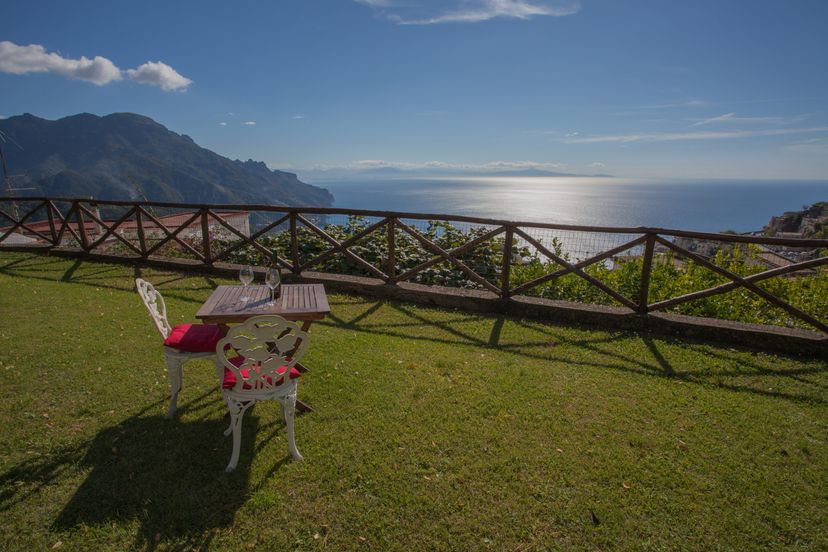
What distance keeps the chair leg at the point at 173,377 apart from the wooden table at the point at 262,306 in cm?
52

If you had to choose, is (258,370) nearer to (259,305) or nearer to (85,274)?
(259,305)

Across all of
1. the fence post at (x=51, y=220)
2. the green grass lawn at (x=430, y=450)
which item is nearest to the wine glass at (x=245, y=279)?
the green grass lawn at (x=430, y=450)

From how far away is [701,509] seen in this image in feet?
8.43

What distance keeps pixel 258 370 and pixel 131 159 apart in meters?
142

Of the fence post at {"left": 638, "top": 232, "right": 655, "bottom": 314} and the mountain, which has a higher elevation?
the mountain

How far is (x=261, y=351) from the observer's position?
9.04 ft

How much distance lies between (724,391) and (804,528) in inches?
65.4

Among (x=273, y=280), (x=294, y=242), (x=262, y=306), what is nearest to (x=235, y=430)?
(x=262, y=306)

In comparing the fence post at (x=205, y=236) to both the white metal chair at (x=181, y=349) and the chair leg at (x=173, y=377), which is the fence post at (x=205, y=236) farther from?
the chair leg at (x=173, y=377)

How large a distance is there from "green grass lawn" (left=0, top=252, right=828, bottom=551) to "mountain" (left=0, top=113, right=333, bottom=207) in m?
97.8

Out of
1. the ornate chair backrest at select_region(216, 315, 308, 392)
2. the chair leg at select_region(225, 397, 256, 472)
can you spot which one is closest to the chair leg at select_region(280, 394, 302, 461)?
the ornate chair backrest at select_region(216, 315, 308, 392)

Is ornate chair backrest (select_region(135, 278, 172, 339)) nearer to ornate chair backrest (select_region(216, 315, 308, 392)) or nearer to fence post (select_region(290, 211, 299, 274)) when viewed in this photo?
ornate chair backrest (select_region(216, 315, 308, 392))

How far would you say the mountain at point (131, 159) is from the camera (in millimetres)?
106938

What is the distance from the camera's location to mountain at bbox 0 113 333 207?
351 feet
